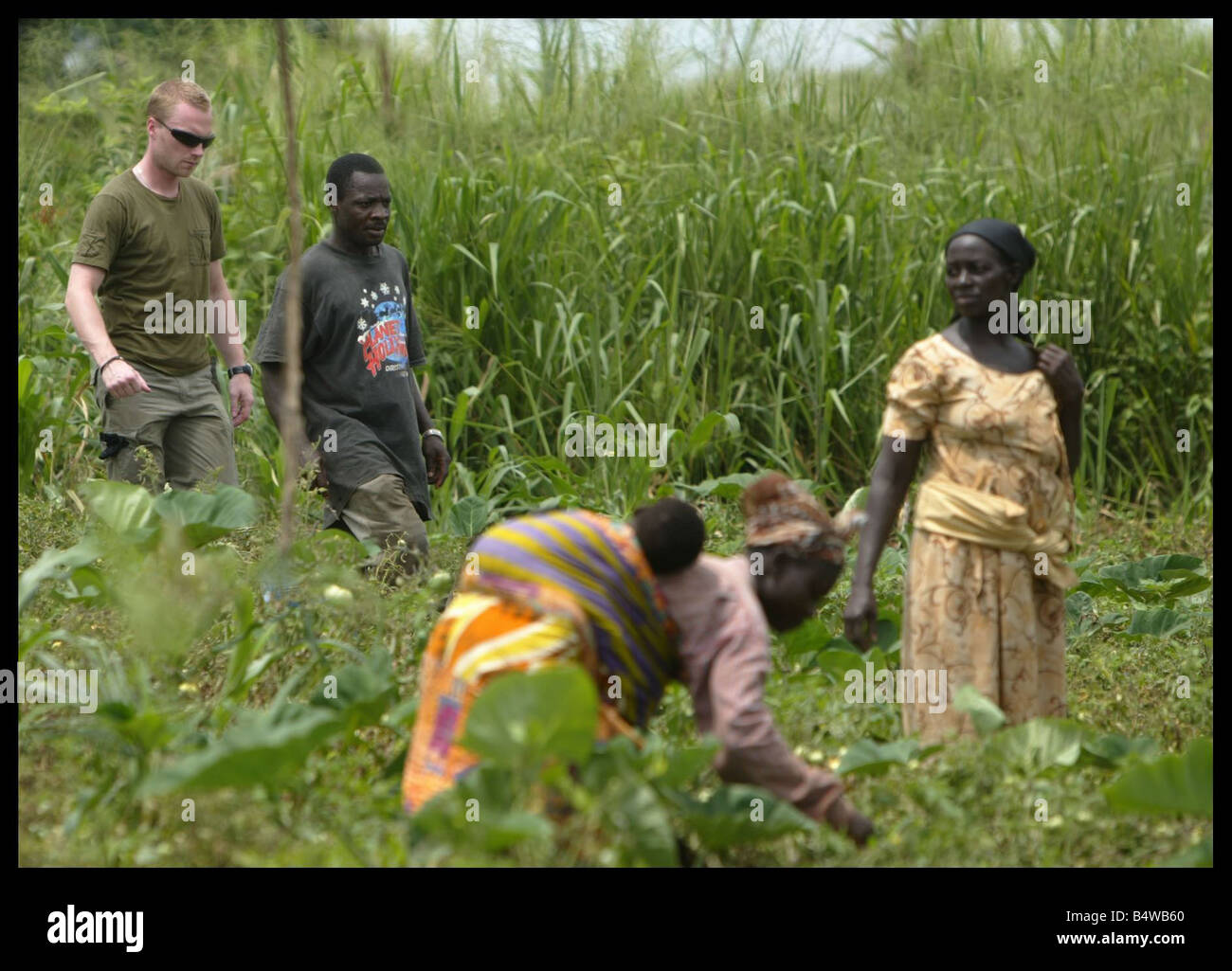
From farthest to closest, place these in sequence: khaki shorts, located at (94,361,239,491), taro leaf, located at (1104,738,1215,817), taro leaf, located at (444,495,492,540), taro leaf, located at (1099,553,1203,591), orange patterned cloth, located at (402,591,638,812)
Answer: taro leaf, located at (444,495,492,540) → taro leaf, located at (1099,553,1203,591) → khaki shorts, located at (94,361,239,491) → taro leaf, located at (1104,738,1215,817) → orange patterned cloth, located at (402,591,638,812)

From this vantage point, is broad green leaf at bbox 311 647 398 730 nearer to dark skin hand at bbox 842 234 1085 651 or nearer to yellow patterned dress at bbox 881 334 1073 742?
dark skin hand at bbox 842 234 1085 651

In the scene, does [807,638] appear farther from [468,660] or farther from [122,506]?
[122,506]

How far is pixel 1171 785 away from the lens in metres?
2.73

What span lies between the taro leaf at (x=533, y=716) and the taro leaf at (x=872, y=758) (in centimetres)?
77

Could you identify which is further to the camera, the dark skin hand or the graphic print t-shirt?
the graphic print t-shirt

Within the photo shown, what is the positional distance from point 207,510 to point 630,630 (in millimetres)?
1493

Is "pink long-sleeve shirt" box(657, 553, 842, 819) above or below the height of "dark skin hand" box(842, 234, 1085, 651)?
below

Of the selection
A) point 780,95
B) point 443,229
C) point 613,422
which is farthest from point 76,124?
point 613,422

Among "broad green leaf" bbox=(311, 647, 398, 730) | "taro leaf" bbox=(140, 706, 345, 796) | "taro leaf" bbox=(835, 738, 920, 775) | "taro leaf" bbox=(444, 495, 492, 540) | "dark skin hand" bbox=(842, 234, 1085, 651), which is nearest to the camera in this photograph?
"taro leaf" bbox=(140, 706, 345, 796)

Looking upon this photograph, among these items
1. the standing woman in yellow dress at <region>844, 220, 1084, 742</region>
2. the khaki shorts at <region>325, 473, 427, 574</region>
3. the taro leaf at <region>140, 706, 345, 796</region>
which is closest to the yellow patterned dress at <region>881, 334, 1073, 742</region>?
the standing woman in yellow dress at <region>844, 220, 1084, 742</region>

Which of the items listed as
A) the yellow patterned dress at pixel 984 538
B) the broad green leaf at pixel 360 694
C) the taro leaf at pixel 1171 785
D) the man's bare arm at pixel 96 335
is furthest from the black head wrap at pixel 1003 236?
the man's bare arm at pixel 96 335

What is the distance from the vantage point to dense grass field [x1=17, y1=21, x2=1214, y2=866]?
279 centimetres

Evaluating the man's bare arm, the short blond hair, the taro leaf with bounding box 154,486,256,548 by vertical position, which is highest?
the short blond hair

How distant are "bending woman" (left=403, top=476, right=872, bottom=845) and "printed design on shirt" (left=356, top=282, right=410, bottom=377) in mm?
1843
